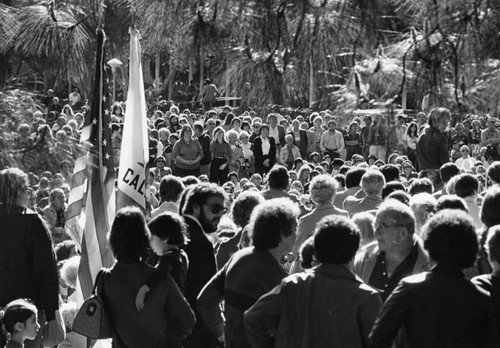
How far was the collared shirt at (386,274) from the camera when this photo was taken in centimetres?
716

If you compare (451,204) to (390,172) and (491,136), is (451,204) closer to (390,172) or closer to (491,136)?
(390,172)

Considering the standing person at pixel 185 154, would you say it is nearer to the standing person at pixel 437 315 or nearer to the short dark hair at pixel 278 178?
the short dark hair at pixel 278 178

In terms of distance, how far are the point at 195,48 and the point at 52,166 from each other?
3.66ft

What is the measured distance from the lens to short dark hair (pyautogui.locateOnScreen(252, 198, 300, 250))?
22.5 feet

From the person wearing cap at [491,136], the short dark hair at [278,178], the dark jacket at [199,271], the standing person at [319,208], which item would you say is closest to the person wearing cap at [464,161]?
the person wearing cap at [491,136]

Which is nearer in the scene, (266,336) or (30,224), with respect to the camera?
(266,336)

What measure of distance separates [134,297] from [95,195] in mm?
3846

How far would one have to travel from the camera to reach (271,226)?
6840 millimetres

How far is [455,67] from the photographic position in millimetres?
5840

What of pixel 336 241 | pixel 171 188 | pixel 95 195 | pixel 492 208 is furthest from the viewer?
pixel 95 195

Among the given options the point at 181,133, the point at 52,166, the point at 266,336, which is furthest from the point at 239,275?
the point at 181,133

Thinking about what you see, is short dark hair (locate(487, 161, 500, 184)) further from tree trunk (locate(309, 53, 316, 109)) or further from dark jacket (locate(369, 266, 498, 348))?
dark jacket (locate(369, 266, 498, 348))

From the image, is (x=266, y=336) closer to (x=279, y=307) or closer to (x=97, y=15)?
(x=279, y=307)

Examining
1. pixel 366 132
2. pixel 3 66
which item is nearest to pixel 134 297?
pixel 3 66
